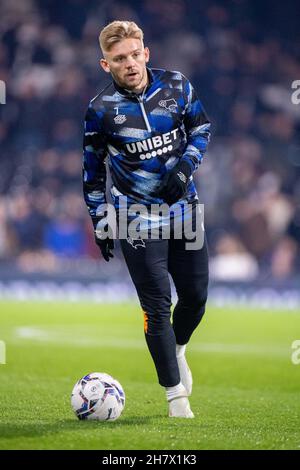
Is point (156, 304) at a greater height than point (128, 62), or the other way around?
point (128, 62)

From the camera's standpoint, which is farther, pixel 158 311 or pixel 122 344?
pixel 122 344

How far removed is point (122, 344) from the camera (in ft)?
38.8

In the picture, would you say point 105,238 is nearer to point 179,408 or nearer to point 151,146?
point 151,146

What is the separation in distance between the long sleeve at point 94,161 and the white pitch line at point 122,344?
16.9 ft

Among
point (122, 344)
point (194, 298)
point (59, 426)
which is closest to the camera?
point (59, 426)

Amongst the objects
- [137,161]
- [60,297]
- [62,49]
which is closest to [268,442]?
[137,161]

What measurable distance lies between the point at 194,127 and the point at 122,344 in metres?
5.95

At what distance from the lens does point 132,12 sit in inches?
880

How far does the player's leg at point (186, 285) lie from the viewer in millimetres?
6199

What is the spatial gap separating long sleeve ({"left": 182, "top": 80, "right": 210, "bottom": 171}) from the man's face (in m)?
0.37

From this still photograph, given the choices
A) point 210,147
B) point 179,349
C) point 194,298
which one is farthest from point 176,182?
point 210,147

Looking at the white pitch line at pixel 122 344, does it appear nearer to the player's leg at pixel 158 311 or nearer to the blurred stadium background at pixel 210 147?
the player's leg at pixel 158 311

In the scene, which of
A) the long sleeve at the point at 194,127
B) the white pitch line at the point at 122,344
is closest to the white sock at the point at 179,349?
the long sleeve at the point at 194,127

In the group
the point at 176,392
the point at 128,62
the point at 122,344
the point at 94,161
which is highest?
the point at 128,62
